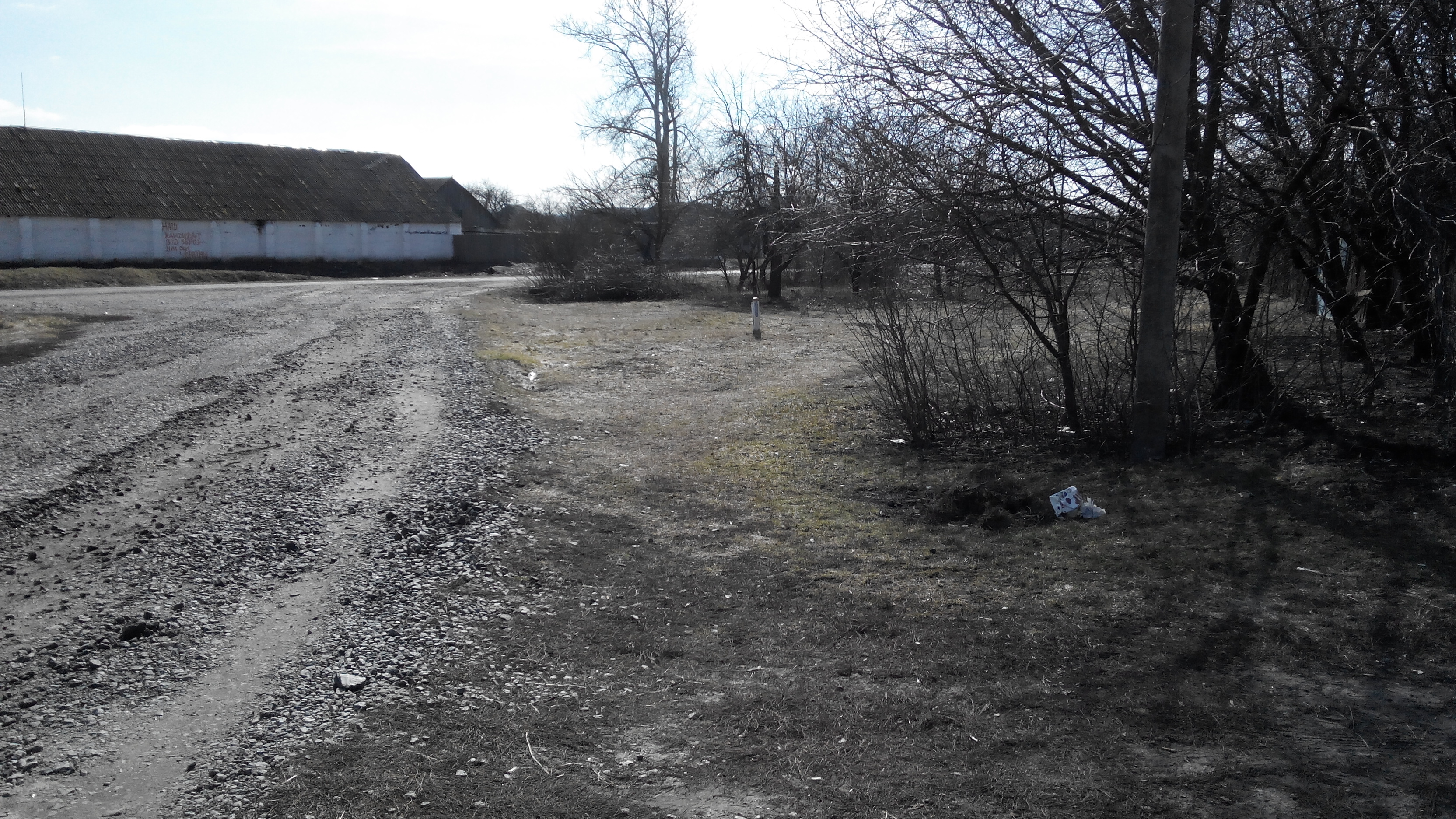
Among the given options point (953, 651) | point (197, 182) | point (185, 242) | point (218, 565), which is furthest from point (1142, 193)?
point (197, 182)

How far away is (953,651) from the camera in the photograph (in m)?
4.46

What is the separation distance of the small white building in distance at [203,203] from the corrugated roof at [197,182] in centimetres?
6

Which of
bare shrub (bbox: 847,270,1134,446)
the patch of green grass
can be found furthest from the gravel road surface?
bare shrub (bbox: 847,270,1134,446)

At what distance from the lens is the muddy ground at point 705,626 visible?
3318mm

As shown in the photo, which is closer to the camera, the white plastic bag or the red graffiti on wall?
the white plastic bag

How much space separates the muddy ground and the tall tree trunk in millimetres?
641

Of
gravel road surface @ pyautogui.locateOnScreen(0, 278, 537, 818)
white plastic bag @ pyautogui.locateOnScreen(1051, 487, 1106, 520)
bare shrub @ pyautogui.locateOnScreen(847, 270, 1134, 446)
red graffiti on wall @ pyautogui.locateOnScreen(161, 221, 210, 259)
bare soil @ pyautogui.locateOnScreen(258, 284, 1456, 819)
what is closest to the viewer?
bare soil @ pyautogui.locateOnScreen(258, 284, 1456, 819)

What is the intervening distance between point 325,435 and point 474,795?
6.38 metres

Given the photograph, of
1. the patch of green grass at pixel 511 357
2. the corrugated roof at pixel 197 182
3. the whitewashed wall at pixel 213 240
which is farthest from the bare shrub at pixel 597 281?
the corrugated roof at pixel 197 182

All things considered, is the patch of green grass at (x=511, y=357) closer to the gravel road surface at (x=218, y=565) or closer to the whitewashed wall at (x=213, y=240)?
the gravel road surface at (x=218, y=565)

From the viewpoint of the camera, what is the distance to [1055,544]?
5.97m

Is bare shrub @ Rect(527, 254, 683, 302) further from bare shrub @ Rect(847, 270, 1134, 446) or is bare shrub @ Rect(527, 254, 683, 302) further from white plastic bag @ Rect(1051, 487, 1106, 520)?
white plastic bag @ Rect(1051, 487, 1106, 520)

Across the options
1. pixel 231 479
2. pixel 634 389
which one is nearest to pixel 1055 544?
pixel 231 479

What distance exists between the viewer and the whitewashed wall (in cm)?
3594
